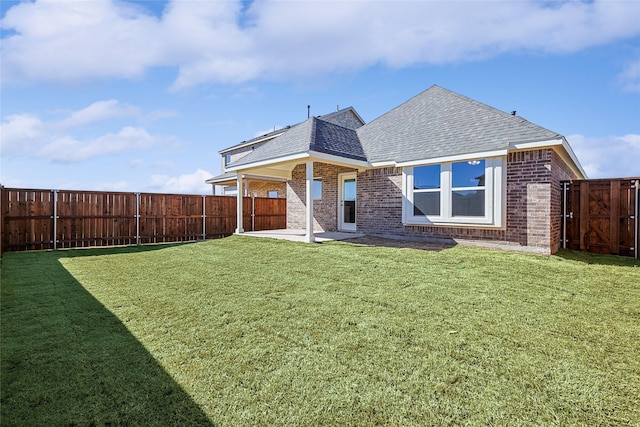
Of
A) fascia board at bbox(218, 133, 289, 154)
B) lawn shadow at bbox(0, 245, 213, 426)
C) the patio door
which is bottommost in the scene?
lawn shadow at bbox(0, 245, 213, 426)

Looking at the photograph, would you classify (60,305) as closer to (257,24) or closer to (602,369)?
(602,369)

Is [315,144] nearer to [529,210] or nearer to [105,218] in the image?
[529,210]

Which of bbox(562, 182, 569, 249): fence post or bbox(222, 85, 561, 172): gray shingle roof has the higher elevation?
bbox(222, 85, 561, 172): gray shingle roof

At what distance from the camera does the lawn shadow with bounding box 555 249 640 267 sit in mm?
7293

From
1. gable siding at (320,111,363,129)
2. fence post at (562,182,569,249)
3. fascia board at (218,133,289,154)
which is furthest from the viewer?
fascia board at (218,133,289,154)

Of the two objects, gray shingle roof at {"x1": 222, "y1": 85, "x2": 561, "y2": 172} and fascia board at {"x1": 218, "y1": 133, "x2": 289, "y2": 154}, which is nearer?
gray shingle roof at {"x1": 222, "y1": 85, "x2": 561, "y2": 172}

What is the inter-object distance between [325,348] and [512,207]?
7862mm

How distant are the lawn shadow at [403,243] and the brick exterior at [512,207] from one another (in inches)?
10.3

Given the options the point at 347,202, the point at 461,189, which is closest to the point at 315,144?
the point at 347,202

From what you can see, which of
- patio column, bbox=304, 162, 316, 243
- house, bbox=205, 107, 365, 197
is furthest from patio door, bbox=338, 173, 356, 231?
house, bbox=205, 107, 365, 197

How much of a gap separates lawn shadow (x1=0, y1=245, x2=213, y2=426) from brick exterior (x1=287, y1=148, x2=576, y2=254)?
28.9 feet

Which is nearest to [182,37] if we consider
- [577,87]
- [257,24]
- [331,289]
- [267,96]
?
[257,24]

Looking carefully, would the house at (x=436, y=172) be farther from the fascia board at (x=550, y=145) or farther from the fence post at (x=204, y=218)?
the fence post at (x=204, y=218)

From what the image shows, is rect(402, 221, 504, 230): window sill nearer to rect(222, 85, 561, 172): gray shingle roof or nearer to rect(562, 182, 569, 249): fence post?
rect(222, 85, 561, 172): gray shingle roof
